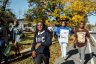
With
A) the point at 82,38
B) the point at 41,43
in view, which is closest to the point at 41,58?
the point at 41,43

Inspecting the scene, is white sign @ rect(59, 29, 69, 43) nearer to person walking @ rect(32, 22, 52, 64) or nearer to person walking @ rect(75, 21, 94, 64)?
person walking @ rect(75, 21, 94, 64)

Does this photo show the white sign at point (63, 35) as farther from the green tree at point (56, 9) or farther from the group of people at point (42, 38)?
the green tree at point (56, 9)

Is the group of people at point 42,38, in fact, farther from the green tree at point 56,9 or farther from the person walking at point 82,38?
the green tree at point 56,9

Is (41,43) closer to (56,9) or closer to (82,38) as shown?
(82,38)

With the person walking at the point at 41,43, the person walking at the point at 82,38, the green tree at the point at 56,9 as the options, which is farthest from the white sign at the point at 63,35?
Result: the green tree at the point at 56,9

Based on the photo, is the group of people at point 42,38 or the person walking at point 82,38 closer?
the group of people at point 42,38

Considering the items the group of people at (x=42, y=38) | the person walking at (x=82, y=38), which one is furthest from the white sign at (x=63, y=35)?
the person walking at (x=82, y=38)

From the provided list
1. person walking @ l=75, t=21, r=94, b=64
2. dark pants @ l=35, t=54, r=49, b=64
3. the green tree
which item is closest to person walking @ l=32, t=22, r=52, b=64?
dark pants @ l=35, t=54, r=49, b=64

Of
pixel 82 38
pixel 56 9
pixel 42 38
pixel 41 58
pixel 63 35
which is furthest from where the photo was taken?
pixel 56 9

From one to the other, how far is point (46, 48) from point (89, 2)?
45.3 metres

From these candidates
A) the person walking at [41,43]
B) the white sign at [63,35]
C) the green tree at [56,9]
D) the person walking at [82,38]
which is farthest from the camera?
the green tree at [56,9]

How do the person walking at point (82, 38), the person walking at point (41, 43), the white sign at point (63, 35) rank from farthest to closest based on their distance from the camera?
the white sign at point (63, 35) < the person walking at point (82, 38) < the person walking at point (41, 43)

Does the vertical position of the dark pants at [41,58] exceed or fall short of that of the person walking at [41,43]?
it falls short

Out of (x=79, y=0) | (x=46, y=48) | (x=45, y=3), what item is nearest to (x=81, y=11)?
(x=79, y=0)
